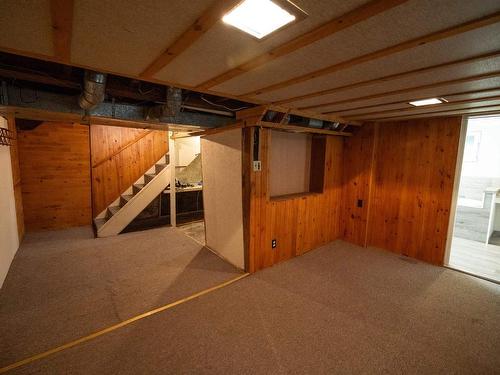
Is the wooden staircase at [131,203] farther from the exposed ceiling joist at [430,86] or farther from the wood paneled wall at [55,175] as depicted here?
the exposed ceiling joist at [430,86]

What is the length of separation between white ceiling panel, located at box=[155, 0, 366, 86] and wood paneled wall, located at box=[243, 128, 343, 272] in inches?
47.7

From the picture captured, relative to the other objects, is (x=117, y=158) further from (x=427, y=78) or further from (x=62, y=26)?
(x=427, y=78)

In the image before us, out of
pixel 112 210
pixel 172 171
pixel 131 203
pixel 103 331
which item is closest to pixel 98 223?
pixel 112 210

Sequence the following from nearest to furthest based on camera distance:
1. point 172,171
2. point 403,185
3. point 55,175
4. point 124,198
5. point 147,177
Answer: point 403,185, point 55,175, point 172,171, point 124,198, point 147,177

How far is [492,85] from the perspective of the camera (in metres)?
1.66

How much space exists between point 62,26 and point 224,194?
2.37 meters

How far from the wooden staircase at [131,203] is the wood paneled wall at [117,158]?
0.61ft

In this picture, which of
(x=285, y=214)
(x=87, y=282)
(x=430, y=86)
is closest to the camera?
(x=430, y=86)

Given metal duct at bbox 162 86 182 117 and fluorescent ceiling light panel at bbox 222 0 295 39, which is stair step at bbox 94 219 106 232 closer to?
metal duct at bbox 162 86 182 117

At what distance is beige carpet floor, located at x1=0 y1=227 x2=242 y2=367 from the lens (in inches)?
75.6

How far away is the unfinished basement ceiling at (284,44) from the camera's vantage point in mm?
880

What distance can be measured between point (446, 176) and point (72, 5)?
13.2 feet

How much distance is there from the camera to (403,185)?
3441 millimetres

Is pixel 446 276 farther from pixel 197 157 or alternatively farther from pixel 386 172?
pixel 197 157
